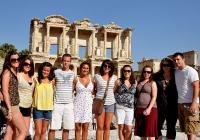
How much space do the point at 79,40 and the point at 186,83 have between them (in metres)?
35.7

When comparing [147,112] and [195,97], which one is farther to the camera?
[147,112]

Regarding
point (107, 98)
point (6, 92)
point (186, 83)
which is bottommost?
point (107, 98)

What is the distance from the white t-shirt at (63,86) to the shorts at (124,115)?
3.42 ft

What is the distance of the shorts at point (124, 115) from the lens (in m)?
7.42

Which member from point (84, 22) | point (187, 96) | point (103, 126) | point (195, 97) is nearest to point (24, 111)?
point (103, 126)

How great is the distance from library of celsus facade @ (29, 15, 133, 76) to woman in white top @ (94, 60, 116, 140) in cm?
3092

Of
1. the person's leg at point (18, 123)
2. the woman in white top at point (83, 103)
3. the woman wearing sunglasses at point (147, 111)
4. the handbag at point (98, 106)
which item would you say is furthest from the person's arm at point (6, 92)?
the woman wearing sunglasses at point (147, 111)

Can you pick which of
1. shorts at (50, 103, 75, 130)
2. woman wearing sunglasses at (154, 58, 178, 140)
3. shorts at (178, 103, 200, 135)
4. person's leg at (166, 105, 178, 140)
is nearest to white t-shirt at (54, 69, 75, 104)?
shorts at (50, 103, 75, 130)

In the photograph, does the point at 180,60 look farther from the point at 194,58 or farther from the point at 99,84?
the point at 194,58

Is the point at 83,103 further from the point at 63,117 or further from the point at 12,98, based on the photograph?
the point at 12,98

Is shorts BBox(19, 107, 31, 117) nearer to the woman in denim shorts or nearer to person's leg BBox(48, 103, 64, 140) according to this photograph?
the woman in denim shorts

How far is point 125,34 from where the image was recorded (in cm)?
4388

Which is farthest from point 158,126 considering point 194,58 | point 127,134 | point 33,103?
point 194,58

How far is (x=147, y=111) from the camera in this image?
270 inches
